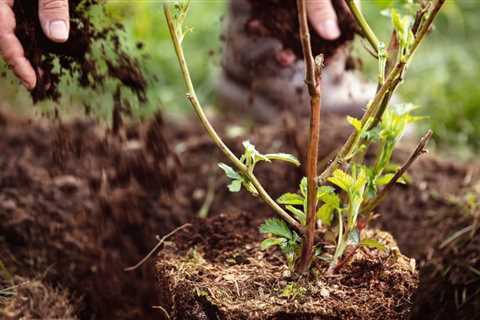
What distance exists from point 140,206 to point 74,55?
2.33 ft

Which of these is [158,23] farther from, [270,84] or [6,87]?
[270,84]

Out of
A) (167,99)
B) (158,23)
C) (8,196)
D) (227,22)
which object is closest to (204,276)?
(8,196)

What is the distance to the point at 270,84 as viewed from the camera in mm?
2590

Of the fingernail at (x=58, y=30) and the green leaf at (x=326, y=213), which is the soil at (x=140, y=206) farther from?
the fingernail at (x=58, y=30)

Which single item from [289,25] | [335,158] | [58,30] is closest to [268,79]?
[289,25]

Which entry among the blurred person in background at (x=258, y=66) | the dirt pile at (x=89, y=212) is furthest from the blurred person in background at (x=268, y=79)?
the dirt pile at (x=89, y=212)

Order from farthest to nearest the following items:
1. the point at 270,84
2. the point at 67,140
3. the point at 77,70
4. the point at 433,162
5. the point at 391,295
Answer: the point at 270,84, the point at 433,162, the point at 67,140, the point at 77,70, the point at 391,295

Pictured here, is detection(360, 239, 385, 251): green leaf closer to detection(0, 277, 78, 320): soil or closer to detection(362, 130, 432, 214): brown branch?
detection(362, 130, 432, 214): brown branch

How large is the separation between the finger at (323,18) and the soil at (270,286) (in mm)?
554

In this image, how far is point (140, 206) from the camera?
2.17m

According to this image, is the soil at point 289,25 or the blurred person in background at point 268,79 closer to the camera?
the soil at point 289,25

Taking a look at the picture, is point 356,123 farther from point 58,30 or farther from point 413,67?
point 413,67

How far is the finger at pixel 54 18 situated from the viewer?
145 cm

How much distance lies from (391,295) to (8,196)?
1.33 metres
